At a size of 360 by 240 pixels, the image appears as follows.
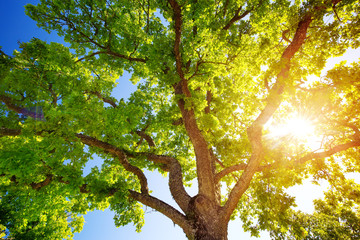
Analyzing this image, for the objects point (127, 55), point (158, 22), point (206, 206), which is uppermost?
point (158, 22)

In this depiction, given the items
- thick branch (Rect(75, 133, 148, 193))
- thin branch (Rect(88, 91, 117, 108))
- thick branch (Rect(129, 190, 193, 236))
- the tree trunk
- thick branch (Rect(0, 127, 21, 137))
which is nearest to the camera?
the tree trunk

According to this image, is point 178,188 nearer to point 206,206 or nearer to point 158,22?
point 206,206

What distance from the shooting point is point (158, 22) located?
10.2 meters

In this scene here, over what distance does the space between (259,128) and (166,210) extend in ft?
13.9

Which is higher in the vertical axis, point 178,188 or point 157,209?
point 178,188

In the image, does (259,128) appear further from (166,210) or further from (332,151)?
(166,210)

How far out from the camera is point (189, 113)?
7188 mm

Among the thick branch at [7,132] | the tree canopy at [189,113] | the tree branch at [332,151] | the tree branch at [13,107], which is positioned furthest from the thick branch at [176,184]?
the tree branch at [13,107]

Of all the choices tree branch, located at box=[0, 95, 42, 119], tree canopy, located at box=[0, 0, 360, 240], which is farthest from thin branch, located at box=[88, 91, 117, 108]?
tree branch, located at box=[0, 95, 42, 119]

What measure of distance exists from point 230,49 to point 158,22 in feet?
17.5

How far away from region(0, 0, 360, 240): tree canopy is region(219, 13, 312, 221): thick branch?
0.04 m

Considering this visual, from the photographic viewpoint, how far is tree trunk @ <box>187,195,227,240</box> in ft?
14.9

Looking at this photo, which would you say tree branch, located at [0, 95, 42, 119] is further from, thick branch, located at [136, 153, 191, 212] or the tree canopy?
thick branch, located at [136, 153, 191, 212]

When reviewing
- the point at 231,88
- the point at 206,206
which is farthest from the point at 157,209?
the point at 231,88
